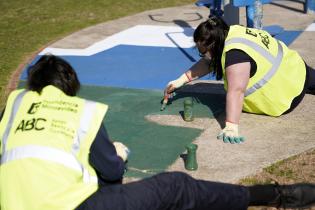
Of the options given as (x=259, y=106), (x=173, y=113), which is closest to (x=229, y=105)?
(x=259, y=106)

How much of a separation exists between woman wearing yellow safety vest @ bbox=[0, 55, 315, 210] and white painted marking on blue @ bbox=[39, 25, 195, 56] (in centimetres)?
566

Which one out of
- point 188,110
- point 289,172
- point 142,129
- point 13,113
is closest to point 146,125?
point 142,129

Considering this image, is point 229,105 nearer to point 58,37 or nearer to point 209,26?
point 209,26

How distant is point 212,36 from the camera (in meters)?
5.26

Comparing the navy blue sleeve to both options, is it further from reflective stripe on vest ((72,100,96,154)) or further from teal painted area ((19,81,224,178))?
teal painted area ((19,81,224,178))

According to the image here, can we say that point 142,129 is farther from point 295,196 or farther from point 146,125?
point 295,196

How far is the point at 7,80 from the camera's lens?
25.3 feet

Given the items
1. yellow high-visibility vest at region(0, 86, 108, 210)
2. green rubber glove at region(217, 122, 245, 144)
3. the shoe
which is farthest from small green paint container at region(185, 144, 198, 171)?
yellow high-visibility vest at region(0, 86, 108, 210)

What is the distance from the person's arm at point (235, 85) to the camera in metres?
5.26

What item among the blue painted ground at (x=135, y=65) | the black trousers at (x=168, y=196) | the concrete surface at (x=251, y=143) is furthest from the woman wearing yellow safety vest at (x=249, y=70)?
the black trousers at (x=168, y=196)

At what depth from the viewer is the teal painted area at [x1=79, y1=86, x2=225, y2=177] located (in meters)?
4.91

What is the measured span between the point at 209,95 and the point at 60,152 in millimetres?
3769

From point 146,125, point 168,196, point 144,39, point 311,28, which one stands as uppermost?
point 168,196

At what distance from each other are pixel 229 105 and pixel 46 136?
2.61 meters
